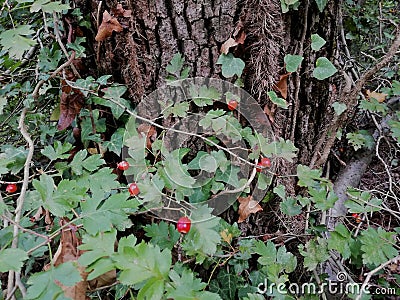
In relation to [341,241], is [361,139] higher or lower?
lower

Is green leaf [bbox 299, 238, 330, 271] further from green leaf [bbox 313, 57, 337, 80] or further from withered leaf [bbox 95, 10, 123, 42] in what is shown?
withered leaf [bbox 95, 10, 123, 42]

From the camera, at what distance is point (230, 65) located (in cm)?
104

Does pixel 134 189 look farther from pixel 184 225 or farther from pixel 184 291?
pixel 184 291

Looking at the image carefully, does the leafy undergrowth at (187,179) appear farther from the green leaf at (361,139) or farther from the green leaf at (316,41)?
the green leaf at (361,139)

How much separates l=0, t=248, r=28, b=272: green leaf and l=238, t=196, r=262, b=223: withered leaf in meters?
0.65

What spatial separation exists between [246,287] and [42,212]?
659 mm

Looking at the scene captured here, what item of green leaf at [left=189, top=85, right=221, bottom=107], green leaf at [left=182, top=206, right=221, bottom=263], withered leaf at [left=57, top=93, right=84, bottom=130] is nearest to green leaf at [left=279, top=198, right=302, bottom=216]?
green leaf at [left=182, top=206, right=221, bottom=263]

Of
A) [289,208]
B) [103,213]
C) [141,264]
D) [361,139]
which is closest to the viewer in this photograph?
[141,264]

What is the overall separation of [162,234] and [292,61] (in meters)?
0.64

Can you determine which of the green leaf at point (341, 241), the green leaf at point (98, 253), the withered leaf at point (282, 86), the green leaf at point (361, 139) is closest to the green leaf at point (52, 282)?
the green leaf at point (98, 253)

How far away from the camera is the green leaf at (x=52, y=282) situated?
2.02 feet

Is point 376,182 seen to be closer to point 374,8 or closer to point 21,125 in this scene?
point 374,8

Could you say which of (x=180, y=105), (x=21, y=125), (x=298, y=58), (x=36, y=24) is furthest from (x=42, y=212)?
(x=298, y=58)
